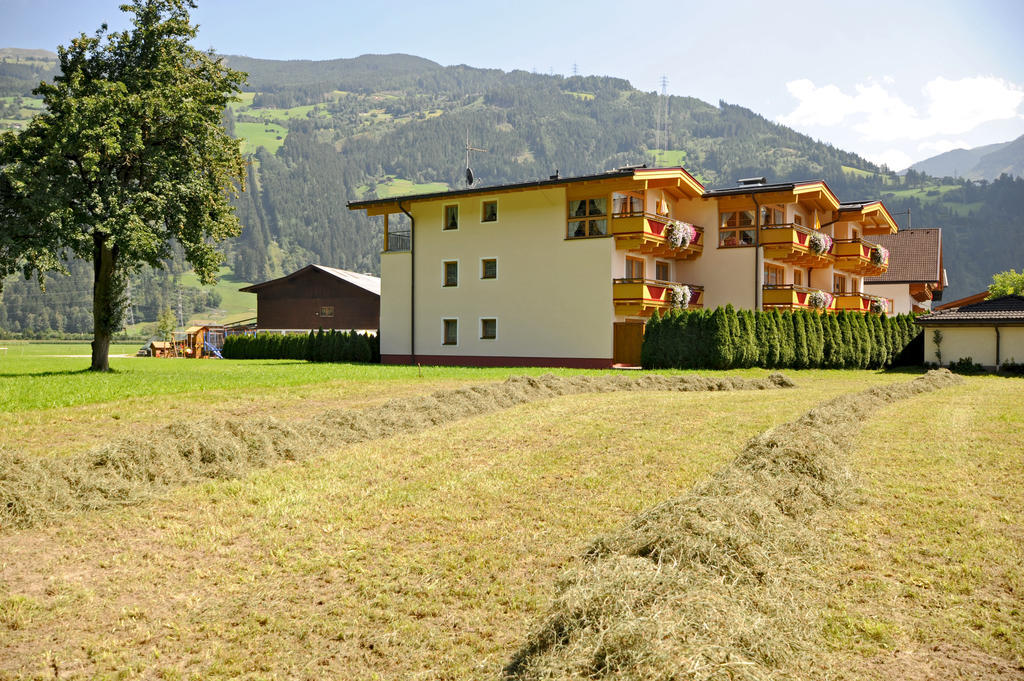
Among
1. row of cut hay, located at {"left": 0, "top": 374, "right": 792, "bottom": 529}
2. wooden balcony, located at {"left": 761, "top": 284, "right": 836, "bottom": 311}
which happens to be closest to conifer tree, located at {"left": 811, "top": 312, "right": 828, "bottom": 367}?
wooden balcony, located at {"left": 761, "top": 284, "right": 836, "bottom": 311}

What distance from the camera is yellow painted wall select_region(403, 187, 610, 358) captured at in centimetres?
3209

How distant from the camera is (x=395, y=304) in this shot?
124ft

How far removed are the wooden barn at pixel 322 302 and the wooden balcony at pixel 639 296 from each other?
26082 mm

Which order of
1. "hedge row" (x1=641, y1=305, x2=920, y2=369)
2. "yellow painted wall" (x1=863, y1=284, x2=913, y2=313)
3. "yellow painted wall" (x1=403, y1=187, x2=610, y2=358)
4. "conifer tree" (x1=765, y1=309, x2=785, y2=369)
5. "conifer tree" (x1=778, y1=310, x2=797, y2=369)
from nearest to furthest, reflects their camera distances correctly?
"hedge row" (x1=641, y1=305, x2=920, y2=369) → "conifer tree" (x1=765, y1=309, x2=785, y2=369) → "conifer tree" (x1=778, y1=310, x2=797, y2=369) → "yellow painted wall" (x1=403, y1=187, x2=610, y2=358) → "yellow painted wall" (x1=863, y1=284, x2=913, y2=313)

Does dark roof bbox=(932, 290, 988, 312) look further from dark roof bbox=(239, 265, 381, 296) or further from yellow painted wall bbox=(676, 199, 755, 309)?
dark roof bbox=(239, 265, 381, 296)

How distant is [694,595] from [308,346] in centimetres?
3917

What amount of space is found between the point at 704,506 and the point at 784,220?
1361 inches

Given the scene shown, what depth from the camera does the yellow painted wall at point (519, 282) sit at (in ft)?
105

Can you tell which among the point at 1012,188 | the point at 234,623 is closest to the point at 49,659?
the point at 234,623

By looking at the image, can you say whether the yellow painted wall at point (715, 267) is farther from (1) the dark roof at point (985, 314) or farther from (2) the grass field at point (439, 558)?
(2) the grass field at point (439, 558)

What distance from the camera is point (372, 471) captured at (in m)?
8.87

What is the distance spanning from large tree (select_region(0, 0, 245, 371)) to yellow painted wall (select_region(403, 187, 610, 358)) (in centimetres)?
1082

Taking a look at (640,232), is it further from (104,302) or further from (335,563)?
(335,563)

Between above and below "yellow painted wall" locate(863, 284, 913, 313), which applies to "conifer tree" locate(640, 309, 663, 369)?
below
